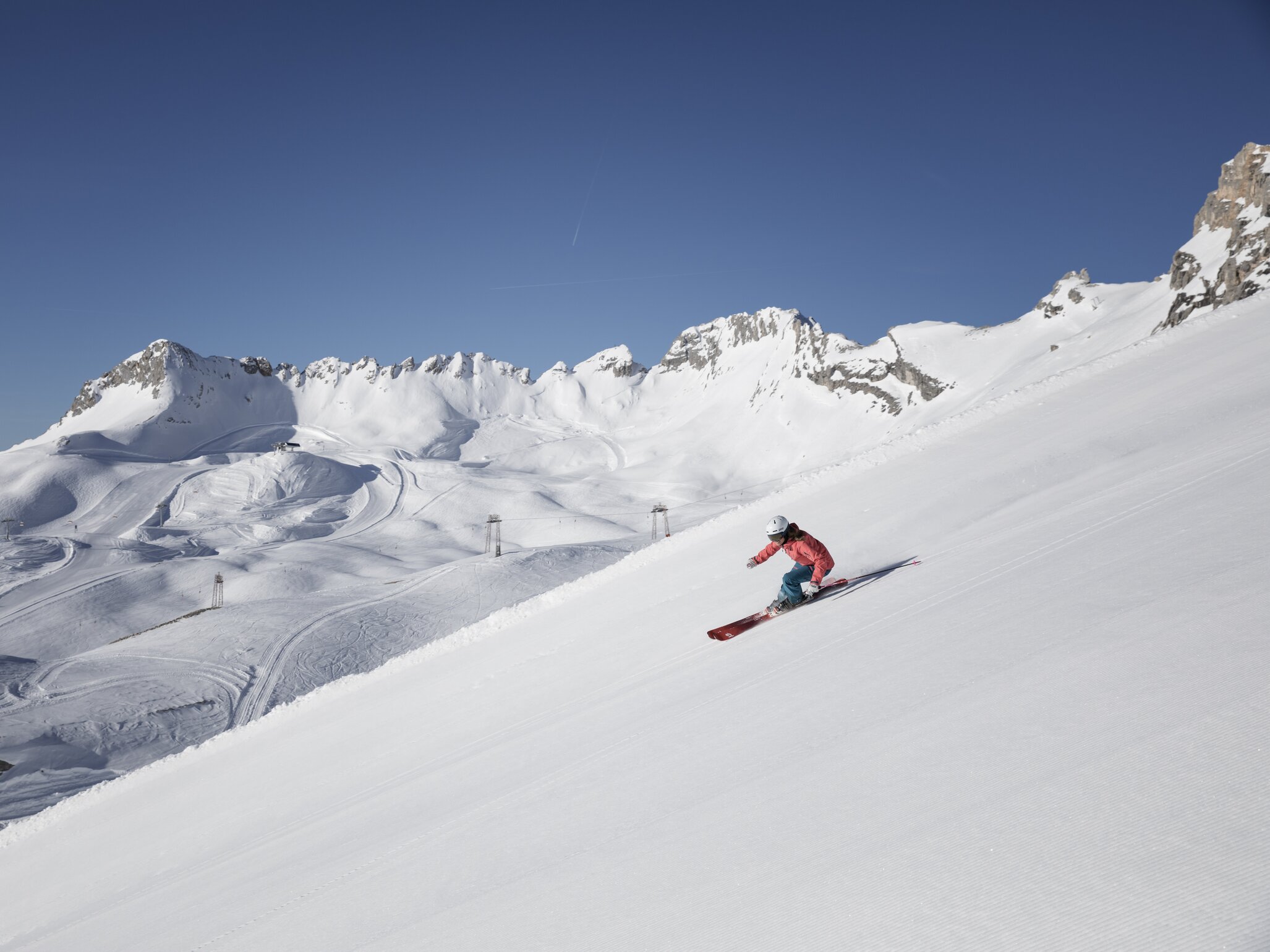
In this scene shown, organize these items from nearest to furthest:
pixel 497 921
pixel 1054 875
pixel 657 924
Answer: pixel 1054 875 < pixel 657 924 < pixel 497 921

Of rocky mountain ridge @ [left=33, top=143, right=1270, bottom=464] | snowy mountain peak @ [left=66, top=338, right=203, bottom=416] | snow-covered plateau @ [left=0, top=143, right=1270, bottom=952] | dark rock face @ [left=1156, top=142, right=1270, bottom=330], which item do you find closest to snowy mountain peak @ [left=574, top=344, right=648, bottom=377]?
rocky mountain ridge @ [left=33, top=143, right=1270, bottom=464]

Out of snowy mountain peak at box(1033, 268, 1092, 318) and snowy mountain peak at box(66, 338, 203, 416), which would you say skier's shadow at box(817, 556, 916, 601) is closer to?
snowy mountain peak at box(1033, 268, 1092, 318)

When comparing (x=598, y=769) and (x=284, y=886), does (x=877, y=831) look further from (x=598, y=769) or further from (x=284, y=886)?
(x=284, y=886)

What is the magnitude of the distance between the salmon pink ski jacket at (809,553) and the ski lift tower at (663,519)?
24.3m

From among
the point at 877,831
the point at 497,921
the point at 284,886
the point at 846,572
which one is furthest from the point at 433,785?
the point at 846,572

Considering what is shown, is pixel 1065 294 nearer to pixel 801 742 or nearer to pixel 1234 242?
pixel 1234 242

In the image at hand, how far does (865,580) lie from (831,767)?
4.38 metres

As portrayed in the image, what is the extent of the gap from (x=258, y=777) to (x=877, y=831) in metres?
8.40

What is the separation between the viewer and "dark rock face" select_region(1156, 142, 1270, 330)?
171ft

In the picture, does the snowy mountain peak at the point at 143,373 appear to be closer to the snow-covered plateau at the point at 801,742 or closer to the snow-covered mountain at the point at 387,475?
the snow-covered mountain at the point at 387,475

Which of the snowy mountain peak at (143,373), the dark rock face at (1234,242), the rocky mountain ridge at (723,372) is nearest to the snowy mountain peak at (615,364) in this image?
the rocky mountain ridge at (723,372)

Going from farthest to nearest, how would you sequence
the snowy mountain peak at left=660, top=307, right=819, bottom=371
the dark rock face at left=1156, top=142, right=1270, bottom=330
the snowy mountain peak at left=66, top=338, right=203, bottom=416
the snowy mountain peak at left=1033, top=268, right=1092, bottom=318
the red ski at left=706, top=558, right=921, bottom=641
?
the snowy mountain peak at left=660, top=307, right=819, bottom=371
the snowy mountain peak at left=66, top=338, right=203, bottom=416
the snowy mountain peak at left=1033, top=268, right=1092, bottom=318
the dark rock face at left=1156, top=142, right=1270, bottom=330
the red ski at left=706, top=558, right=921, bottom=641

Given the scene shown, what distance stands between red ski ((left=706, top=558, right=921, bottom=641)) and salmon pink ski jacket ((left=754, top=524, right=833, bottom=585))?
335 millimetres

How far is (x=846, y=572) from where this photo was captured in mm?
8898
